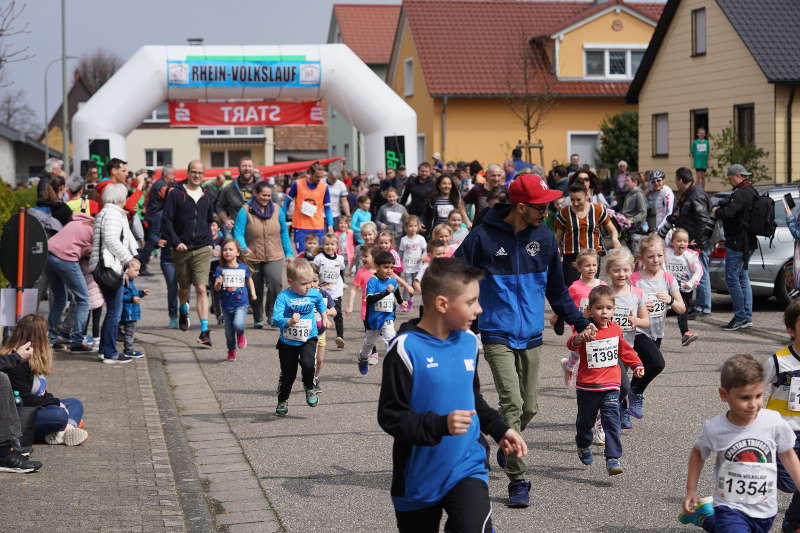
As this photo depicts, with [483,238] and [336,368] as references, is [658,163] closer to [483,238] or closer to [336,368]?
[336,368]

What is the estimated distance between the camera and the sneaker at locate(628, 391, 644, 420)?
896cm

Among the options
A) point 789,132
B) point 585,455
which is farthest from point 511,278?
point 789,132

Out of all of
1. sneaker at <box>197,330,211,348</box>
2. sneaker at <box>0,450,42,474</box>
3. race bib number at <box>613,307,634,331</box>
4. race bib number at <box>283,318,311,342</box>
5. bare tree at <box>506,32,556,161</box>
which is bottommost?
sneaker at <box>0,450,42,474</box>

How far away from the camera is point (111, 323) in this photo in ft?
41.8

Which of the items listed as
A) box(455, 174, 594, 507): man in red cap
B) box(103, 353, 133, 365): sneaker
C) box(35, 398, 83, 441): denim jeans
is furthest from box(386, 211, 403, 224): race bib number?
box(455, 174, 594, 507): man in red cap

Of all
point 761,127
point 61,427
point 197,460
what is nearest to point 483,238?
point 197,460

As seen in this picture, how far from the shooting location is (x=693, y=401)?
10.0 metres

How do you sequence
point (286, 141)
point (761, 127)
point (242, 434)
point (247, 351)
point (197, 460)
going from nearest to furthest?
point (197, 460) < point (242, 434) < point (247, 351) < point (761, 127) < point (286, 141)

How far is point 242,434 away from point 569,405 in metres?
2.71

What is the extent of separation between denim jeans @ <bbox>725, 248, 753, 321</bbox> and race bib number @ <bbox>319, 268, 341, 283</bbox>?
16.2 ft

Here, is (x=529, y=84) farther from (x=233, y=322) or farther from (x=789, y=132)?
(x=233, y=322)

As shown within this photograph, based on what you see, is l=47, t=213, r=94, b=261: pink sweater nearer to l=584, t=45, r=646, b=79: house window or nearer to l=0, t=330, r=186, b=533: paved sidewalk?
l=0, t=330, r=186, b=533: paved sidewalk

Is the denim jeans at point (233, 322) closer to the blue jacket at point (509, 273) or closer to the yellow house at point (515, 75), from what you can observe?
the blue jacket at point (509, 273)

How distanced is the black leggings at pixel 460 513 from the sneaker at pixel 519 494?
220 centimetres
